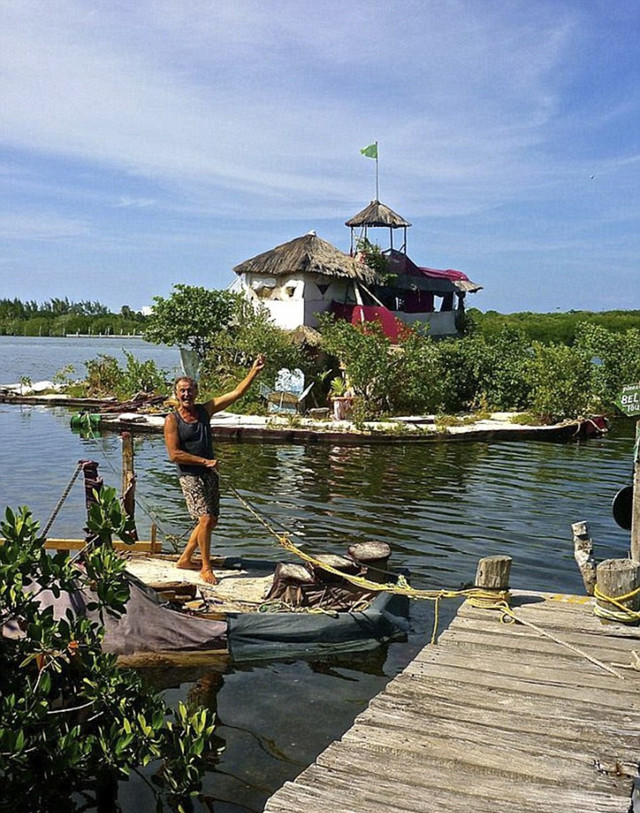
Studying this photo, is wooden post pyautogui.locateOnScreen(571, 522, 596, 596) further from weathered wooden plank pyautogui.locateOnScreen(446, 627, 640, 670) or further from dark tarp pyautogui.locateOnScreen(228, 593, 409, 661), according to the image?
dark tarp pyautogui.locateOnScreen(228, 593, 409, 661)

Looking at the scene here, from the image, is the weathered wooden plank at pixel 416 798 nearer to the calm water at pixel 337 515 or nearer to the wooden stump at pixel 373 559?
the calm water at pixel 337 515

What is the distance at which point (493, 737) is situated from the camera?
5.16 meters

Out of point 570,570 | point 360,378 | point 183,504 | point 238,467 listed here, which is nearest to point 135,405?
point 360,378

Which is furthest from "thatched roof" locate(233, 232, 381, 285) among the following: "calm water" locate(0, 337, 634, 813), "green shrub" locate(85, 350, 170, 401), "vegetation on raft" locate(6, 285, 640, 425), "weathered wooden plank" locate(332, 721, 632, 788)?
"weathered wooden plank" locate(332, 721, 632, 788)

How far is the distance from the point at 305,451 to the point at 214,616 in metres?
16.8

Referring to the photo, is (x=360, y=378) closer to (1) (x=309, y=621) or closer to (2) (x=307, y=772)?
(1) (x=309, y=621)

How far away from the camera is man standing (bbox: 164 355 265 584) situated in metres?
9.48

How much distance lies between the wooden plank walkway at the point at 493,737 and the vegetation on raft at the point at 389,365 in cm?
2288

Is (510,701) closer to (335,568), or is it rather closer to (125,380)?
(335,568)

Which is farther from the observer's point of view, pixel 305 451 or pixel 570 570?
pixel 305 451

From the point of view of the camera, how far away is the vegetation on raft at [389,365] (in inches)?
1210

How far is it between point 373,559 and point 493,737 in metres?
4.61

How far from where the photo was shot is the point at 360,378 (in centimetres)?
3066

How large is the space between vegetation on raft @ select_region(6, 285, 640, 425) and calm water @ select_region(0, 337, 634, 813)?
120 inches
